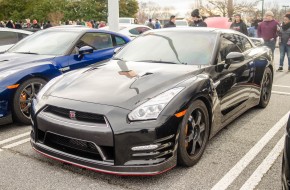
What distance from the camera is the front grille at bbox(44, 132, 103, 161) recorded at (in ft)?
9.87

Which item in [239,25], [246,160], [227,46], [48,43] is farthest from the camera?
[239,25]

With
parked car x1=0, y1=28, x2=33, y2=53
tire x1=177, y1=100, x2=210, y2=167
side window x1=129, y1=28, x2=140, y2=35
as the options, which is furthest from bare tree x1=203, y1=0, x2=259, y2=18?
tire x1=177, y1=100, x2=210, y2=167

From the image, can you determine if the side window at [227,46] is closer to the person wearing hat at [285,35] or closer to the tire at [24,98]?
the tire at [24,98]

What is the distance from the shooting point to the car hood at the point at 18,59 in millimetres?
4773

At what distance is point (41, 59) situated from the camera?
16.8 feet

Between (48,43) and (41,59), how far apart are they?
661 millimetres

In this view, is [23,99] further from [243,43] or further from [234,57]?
[243,43]

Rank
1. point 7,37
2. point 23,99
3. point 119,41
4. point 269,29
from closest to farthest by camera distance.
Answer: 1. point 23,99
2. point 119,41
3. point 7,37
4. point 269,29

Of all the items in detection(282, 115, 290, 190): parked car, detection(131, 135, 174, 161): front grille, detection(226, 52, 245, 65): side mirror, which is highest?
detection(226, 52, 245, 65): side mirror

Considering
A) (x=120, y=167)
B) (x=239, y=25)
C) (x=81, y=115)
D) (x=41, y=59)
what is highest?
(x=239, y=25)

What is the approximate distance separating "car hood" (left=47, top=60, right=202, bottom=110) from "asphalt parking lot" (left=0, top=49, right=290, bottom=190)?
2.39ft

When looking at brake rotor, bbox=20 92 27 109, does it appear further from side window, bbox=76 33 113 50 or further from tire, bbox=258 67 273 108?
tire, bbox=258 67 273 108

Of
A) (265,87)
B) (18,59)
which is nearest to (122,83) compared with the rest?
(18,59)

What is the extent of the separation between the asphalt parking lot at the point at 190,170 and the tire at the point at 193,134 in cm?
12
